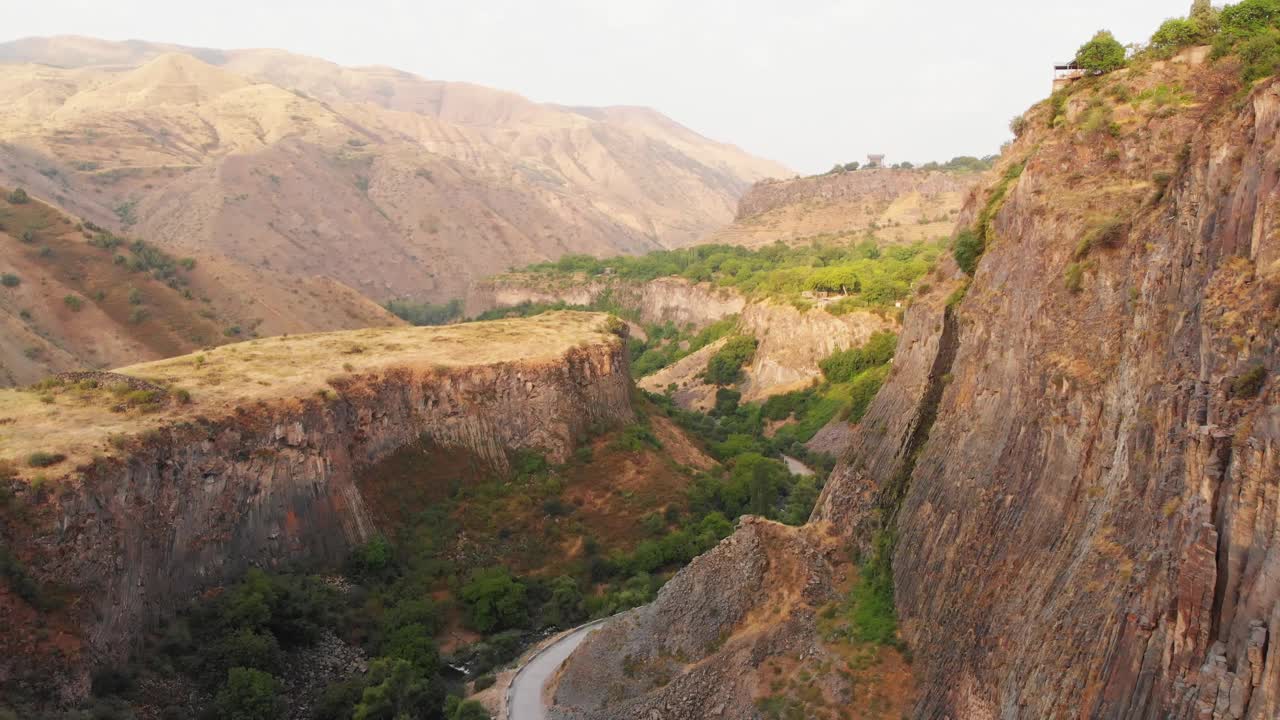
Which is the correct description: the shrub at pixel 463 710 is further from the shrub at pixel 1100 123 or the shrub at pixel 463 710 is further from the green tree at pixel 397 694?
the shrub at pixel 1100 123

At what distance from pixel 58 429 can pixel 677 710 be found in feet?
66.1

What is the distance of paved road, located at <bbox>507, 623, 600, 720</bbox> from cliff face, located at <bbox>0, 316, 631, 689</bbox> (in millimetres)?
9320

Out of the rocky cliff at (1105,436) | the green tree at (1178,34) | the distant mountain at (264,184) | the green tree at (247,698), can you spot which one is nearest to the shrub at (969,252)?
the rocky cliff at (1105,436)

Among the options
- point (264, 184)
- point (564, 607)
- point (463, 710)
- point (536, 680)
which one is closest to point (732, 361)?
point (564, 607)

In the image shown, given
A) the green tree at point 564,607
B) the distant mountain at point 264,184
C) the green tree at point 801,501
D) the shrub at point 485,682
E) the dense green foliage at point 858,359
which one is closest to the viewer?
the shrub at point 485,682

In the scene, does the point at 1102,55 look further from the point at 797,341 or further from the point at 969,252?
the point at 797,341

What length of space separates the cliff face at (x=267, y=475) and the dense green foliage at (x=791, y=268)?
2192 centimetres

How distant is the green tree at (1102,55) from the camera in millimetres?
23781

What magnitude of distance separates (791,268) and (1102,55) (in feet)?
206

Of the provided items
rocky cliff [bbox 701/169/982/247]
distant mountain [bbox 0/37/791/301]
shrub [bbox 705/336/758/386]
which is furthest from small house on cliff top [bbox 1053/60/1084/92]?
distant mountain [bbox 0/37/791/301]

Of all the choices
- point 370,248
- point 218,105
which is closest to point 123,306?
point 370,248

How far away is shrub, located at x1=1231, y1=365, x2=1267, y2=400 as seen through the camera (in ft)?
33.9

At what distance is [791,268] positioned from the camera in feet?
285

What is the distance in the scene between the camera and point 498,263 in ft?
514
